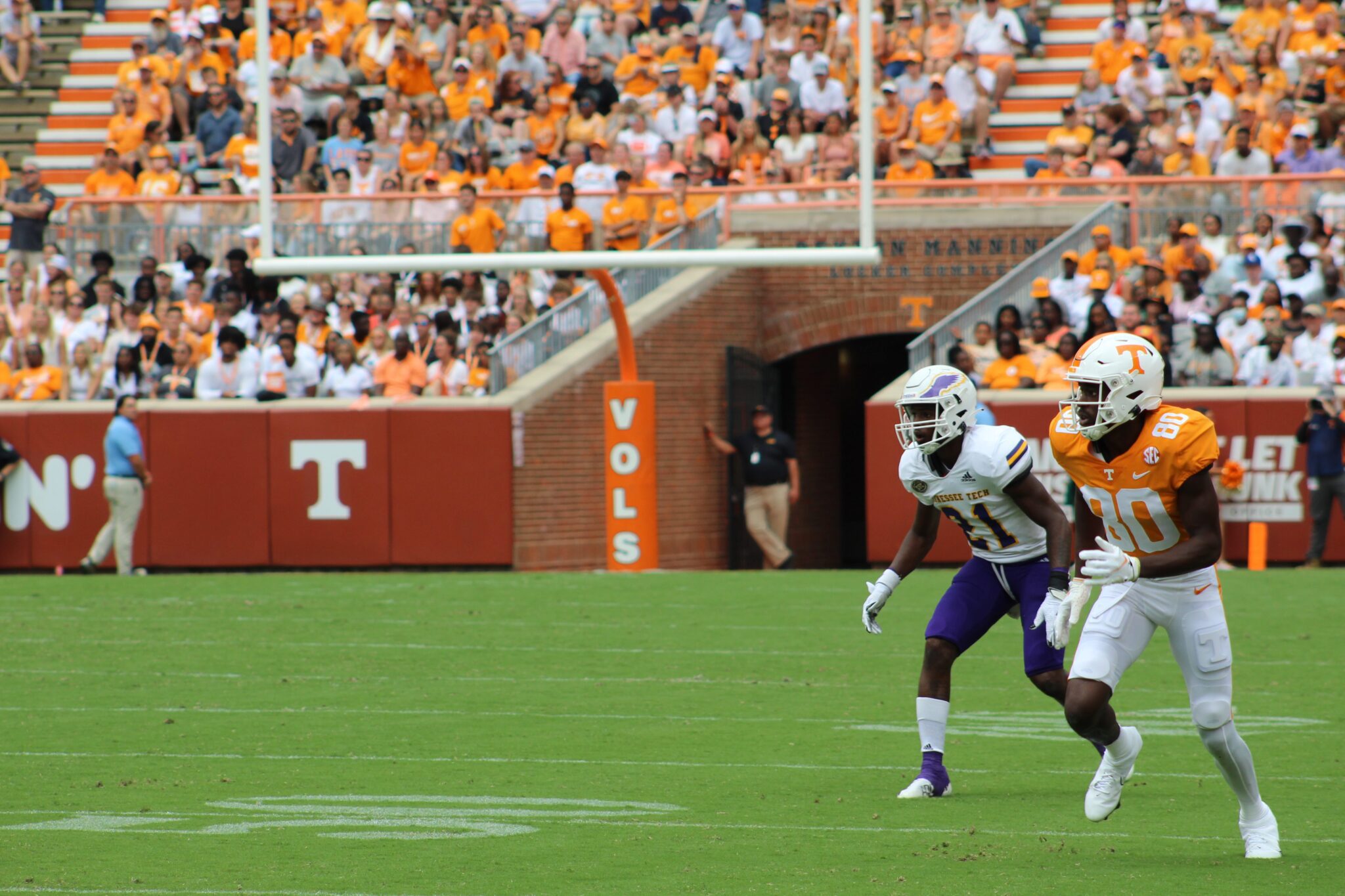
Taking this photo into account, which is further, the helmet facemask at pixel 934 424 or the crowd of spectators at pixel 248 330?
the crowd of spectators at pixel 248 330

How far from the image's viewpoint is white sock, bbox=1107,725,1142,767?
6.61 meters

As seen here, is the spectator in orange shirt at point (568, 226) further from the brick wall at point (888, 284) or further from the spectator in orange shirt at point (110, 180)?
the spectator in orange shirt at point (110, 180)

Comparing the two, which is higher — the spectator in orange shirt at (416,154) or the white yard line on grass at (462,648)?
the spectator in orange shirt at (416,154)

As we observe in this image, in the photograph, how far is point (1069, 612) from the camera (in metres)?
6.37

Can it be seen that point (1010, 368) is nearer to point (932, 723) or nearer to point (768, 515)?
point (768, 515)

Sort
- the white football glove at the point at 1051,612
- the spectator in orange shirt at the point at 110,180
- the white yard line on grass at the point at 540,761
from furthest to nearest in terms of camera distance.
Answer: the spectator in orange shirt at the point at 110,180 < the white yard line on grass at the point at 540,761 < the white football glove at the point at 1051,612

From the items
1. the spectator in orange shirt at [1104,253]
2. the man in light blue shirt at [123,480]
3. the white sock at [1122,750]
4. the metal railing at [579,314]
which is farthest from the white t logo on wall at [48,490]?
the white sock at [1122,750]

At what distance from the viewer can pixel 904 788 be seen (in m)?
7.43

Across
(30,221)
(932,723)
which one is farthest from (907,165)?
(932,723)

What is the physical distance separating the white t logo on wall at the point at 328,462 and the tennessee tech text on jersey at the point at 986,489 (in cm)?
1171

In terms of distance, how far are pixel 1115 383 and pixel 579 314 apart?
13.8m

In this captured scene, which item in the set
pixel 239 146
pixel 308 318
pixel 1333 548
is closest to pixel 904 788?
pixel 1333 548

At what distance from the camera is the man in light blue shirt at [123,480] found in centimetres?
1756

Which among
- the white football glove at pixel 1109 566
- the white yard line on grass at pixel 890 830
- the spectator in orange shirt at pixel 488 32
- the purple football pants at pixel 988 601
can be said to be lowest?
the white yard line on grass at pixel 890 830
